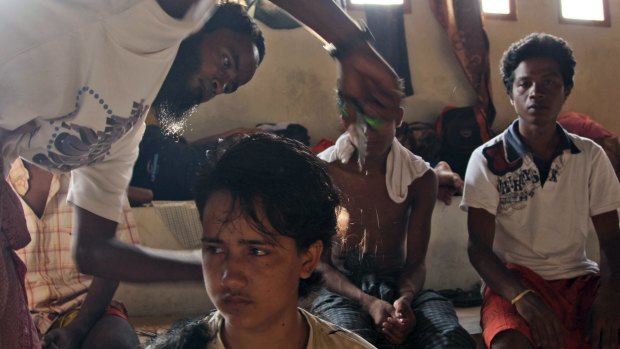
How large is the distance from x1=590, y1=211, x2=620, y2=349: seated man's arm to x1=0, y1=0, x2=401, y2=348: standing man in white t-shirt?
1406mm

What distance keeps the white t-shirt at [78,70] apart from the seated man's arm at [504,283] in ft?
4.98

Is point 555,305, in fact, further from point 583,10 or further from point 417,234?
point 583,10

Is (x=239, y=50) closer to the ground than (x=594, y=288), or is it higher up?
higher up

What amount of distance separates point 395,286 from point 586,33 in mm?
4123

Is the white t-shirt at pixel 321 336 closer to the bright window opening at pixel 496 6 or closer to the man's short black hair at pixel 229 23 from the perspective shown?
the man's short black hair at pixel 229 23

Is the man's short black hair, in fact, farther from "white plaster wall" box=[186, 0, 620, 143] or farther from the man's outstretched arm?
"white plaster wall" box=[186, 0, 620, 143]

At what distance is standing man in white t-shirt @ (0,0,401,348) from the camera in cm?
117

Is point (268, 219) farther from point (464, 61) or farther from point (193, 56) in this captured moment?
point (464, 61)

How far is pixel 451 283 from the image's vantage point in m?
3.78

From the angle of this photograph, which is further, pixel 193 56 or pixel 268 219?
pixel 193 56

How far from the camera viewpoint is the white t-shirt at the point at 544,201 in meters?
2.55

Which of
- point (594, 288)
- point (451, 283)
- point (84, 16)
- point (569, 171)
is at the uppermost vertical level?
point (84, 16)

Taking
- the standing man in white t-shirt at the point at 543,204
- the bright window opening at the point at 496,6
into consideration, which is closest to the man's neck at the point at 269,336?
the standing man in white t-shirt at the point at 543,204

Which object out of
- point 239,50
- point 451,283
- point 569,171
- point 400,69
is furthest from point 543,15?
point 239,50
